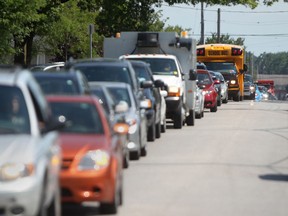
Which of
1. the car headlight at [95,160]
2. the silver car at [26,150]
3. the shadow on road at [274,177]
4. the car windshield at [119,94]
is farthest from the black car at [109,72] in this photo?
the silver car at [26,150]

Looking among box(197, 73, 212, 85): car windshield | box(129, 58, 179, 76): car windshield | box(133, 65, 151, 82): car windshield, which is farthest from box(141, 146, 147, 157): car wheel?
box(197, 73, 212, 85): car windshield

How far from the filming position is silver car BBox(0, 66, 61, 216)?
9.17 meters

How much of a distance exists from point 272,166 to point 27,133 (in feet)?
31.6

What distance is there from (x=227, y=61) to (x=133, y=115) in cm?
3613

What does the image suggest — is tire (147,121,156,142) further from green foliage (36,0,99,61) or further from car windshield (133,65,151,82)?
green foliage (36,0,99,61)

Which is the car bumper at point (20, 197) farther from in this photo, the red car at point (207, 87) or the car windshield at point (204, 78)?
the car windshield at point (204, 78)

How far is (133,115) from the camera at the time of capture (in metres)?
19.3

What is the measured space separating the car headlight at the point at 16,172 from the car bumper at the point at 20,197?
51 millimetres

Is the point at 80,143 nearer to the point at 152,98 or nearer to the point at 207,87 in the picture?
the point at 152,98

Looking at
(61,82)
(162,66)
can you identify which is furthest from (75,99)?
(162,66)

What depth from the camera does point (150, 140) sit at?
967 inches

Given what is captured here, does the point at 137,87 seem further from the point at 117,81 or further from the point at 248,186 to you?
the point at 248,186

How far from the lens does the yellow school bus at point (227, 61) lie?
5338cm

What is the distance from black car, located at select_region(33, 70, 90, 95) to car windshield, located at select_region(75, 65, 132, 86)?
5376mm
